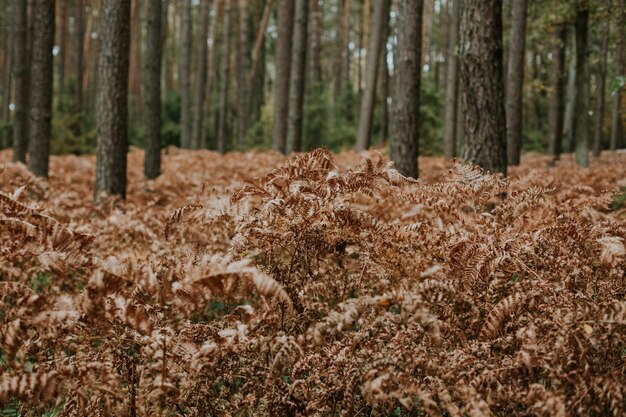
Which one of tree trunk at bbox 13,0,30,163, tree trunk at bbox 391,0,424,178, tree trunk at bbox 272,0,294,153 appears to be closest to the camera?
tree trunk at bbox 391,0,424,178

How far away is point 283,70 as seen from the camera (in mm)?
14367

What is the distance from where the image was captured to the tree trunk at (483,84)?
6.06 meters

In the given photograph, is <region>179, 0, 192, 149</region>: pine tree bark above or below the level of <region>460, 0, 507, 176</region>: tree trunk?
above

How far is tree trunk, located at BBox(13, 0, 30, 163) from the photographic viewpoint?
1241 cm

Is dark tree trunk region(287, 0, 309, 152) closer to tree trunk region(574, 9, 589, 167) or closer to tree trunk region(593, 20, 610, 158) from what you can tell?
tree trunk region(574, 9, 589, 167)

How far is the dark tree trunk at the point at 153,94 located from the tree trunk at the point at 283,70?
10.0ft

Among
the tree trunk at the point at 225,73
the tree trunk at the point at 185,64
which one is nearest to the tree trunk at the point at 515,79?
the tree trunk at the point at 185,64

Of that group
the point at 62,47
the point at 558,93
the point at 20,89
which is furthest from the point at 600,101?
the point at 62,47

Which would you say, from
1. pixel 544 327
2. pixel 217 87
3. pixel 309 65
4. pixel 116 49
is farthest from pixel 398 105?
pixel 217 87

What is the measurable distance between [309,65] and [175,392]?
28.8 meters

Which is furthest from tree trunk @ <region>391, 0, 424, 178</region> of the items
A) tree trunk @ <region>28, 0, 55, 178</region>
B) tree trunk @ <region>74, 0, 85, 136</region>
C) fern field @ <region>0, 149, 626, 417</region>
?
tree trunk @ <region>74, 0, 85, 136</region>

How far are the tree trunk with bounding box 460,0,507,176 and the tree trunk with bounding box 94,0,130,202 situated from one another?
4.34m

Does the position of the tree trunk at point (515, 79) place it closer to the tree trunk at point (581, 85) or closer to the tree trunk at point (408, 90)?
the tree trunk at point (581, 85)

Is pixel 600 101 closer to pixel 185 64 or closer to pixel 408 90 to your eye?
pixel 185 64
